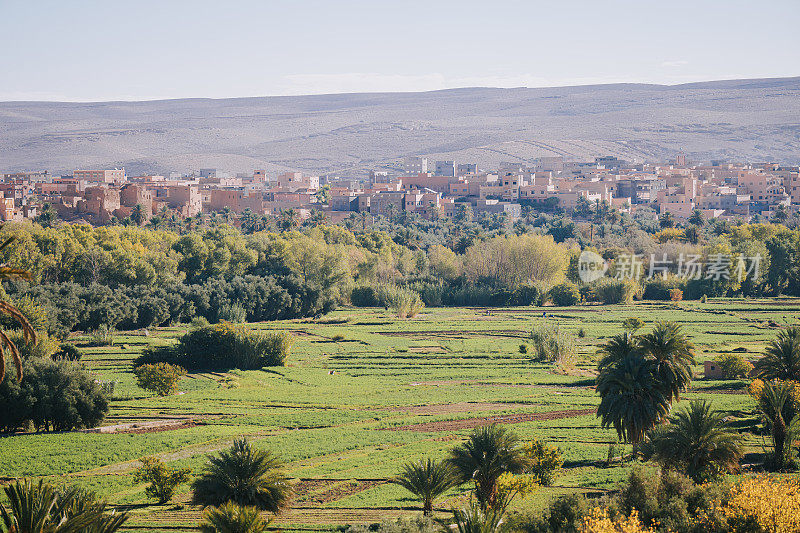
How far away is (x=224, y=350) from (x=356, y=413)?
1509 centimetres

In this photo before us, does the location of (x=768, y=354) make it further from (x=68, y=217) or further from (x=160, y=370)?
(x=68, y=217)

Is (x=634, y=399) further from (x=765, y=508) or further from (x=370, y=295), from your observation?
(x=370, y=295)

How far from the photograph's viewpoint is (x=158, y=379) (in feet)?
146

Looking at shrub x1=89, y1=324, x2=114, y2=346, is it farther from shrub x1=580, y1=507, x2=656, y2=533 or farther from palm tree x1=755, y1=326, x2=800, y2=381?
shrub x1=580, y1=507, x2=656, y2=533

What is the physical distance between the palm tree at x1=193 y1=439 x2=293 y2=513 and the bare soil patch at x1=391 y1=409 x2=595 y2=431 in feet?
42.3

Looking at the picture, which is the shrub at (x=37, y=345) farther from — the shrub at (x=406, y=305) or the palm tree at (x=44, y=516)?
the shrub at (x=406, y=305)

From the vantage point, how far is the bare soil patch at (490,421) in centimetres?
3775

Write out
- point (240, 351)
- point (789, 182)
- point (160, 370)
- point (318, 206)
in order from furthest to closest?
point (789, 182), point (318, 206), point (240, 351), point (160, 370)

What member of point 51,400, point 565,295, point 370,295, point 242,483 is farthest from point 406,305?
point 242,483

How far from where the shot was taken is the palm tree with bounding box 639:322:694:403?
31.5m

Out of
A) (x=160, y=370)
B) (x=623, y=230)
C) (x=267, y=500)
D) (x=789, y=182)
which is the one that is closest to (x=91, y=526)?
(x=267, y=500)

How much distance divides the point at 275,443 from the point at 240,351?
62.6 ft

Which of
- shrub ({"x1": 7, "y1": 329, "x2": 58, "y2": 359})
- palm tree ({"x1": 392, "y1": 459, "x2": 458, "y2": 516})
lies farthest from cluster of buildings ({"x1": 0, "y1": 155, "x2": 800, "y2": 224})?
palm tree ({"x1": 392, "y1": 459, "x2": 458, "y2": 516})

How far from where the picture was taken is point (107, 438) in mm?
35625
